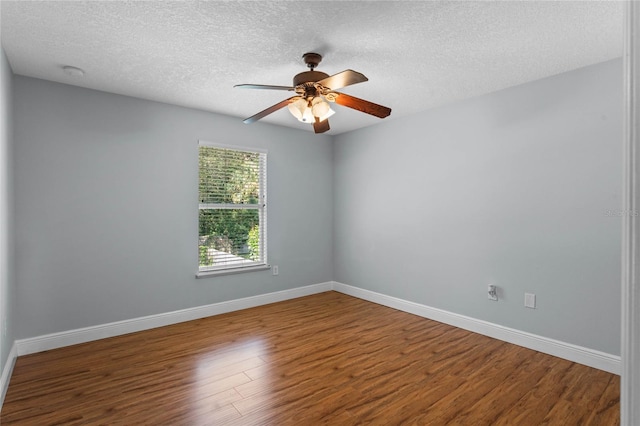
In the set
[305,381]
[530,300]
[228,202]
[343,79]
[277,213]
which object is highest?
[343,79]

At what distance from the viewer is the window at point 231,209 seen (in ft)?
13.2

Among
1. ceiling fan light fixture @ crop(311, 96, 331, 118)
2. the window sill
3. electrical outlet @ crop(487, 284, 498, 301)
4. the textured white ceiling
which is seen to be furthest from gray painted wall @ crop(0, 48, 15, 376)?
electrical outlet @ crop(487, 284, 498, 301)

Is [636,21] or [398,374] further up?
[636,21]

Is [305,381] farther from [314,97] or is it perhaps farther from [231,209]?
[231,209]

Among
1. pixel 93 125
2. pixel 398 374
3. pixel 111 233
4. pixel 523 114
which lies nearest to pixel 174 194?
pixel 111 233

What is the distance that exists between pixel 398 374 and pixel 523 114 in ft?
8.61

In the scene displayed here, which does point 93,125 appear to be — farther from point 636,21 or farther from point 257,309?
point 636,21

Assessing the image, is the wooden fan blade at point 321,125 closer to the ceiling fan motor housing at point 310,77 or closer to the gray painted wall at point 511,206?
the ceiling fan motor housing at point 310,77

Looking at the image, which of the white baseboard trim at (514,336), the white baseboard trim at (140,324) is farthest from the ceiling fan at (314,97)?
the white baseboard trim at (140,324)

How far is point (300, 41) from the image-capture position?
2367 mm

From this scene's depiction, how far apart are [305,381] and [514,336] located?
211cm

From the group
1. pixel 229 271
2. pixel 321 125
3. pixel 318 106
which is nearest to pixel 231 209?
pixel 229 271

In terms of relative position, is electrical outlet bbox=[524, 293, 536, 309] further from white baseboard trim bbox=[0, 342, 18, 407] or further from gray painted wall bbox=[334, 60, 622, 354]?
white baseboard trim bbox=[0, 342, 18, 407]

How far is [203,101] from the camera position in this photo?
363 centimetres
